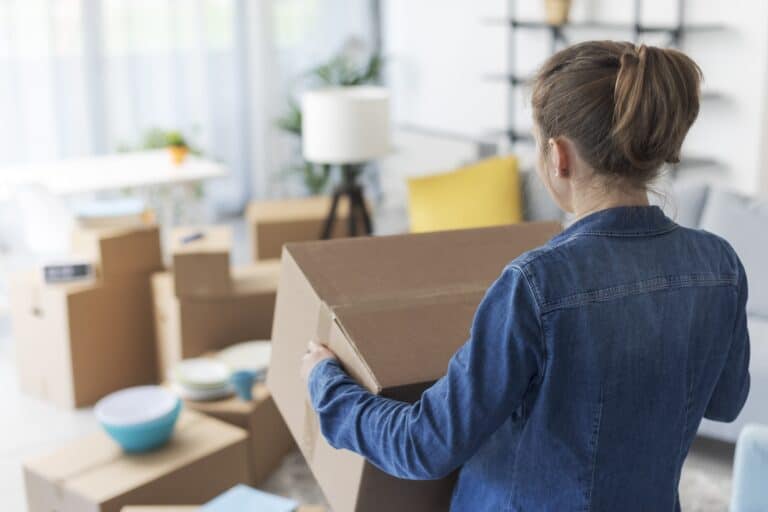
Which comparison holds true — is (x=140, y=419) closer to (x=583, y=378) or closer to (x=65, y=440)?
(x=65, y=440)

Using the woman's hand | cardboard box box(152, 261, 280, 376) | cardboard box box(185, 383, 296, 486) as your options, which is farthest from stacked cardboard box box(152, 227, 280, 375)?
the woman's hand

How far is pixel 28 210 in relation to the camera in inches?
141

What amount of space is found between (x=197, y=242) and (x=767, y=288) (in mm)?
1841

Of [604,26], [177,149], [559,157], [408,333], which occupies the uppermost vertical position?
[604,26]

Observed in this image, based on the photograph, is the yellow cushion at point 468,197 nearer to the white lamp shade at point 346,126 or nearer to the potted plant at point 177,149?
the white lamp shade at point 346,126

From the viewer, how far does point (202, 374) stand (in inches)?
112

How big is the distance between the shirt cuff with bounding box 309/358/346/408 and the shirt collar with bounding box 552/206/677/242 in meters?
0.35

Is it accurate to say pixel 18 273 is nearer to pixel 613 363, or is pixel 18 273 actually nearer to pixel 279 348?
pixel 279 348

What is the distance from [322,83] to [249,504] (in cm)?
425

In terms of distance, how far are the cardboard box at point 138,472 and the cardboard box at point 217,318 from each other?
0.66 metres

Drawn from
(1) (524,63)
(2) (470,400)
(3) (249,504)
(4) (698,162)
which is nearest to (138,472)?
(3) (249,504)

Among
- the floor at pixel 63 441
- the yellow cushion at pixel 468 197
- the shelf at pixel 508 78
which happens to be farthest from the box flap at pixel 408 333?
the shelf at pixel 508 78

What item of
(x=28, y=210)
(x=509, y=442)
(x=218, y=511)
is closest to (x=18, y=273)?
(x=28, y=210)

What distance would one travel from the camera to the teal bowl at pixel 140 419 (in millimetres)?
2328
